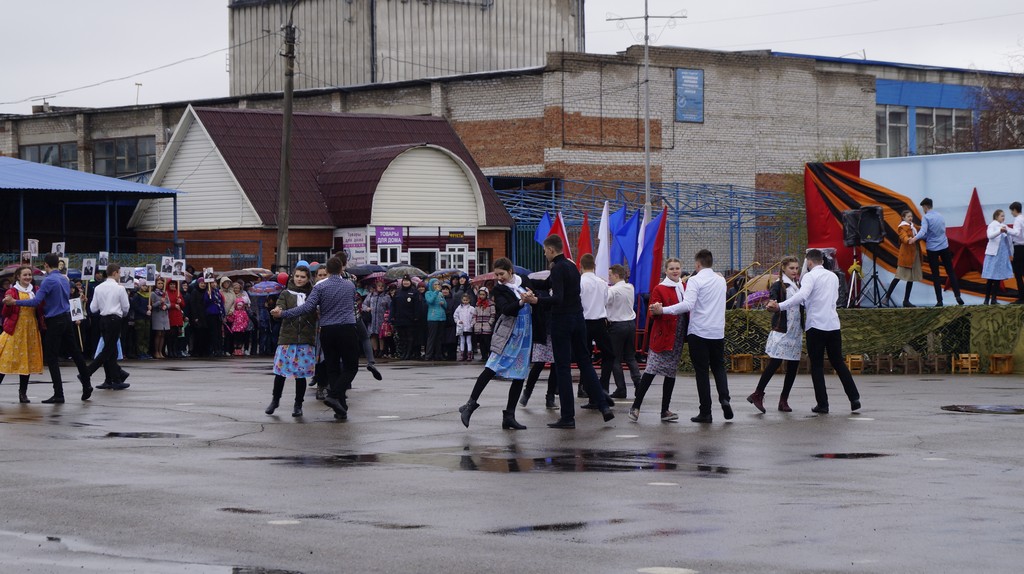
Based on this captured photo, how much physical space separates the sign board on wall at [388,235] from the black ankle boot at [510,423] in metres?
30.1

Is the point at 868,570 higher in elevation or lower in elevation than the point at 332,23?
lower

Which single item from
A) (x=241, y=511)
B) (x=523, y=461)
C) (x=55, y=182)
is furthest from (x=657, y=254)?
(x=55, y=182)

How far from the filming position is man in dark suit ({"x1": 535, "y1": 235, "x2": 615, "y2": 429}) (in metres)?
14.9

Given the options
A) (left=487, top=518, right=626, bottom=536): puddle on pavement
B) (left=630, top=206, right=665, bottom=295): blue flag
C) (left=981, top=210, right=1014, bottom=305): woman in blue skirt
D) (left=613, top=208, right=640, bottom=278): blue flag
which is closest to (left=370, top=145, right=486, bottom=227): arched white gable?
(left=613, top=208, right=640, bottom=278): blue flag

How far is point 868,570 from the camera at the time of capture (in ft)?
23.7

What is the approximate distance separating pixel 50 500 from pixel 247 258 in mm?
35334

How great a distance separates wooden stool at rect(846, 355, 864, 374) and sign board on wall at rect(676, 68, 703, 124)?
35994 millimetres

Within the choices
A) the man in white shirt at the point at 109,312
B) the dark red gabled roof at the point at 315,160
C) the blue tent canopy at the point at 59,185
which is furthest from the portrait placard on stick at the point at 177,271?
the dark red gabled roof at the point at 315,160

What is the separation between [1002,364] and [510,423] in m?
11.8

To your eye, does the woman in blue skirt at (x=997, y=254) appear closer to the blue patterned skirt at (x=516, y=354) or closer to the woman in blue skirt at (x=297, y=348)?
the blue patterned skirt at (x=516, y=354)

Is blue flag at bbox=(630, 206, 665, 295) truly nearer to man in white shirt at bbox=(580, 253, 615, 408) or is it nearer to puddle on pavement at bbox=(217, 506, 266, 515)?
man in white shirt at bbox=(580, 253, 615, 408)

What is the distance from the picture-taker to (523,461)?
12094mm

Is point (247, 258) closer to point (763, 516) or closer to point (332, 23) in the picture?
point (332, 23)

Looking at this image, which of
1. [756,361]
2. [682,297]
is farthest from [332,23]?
[682,297]
